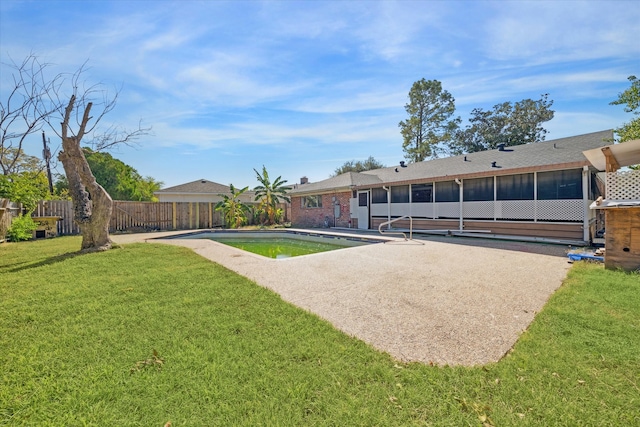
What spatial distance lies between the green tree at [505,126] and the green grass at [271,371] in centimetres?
3059

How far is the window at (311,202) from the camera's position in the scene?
20859 millimetres

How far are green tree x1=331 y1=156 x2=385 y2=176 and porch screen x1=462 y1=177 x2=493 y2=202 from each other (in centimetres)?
2786

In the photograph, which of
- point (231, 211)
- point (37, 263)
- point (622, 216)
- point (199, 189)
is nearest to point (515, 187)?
point (622, 216)

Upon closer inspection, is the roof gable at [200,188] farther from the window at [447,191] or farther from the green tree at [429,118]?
the green tree at [429,118]

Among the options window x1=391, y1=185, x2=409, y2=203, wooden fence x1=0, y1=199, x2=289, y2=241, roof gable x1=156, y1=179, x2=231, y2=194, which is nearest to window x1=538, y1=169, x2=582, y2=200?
window x1=391, y1=185, x2=409, y2=203

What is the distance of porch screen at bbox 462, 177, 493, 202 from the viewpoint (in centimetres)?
1265

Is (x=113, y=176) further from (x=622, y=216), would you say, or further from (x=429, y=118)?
(x=622, y=216)

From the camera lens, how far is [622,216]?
6520mm

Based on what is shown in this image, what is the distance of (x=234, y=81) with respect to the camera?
1141 centimetres

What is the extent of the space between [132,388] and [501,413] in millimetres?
2876

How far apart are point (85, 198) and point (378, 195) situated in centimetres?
1362

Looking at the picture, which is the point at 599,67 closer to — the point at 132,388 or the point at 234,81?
the point at 234,81

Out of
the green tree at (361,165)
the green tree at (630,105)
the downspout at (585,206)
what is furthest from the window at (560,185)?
the green tree at (361,165)

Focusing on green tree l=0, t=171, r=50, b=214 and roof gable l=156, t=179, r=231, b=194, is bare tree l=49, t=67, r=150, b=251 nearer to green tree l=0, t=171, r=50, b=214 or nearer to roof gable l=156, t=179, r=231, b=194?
green tree l=0, t=171, r=50, b=214
